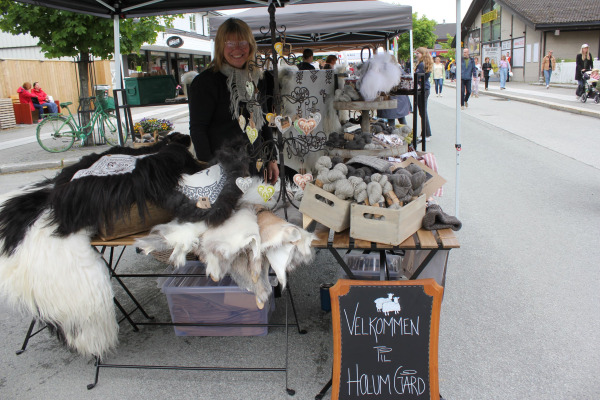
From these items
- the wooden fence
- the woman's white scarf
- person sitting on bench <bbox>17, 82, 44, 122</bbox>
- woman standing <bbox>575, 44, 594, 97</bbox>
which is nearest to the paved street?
the woman's white scarf

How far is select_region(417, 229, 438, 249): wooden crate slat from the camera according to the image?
2.15m

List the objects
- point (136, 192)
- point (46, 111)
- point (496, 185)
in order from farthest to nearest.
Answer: point (46, 111)
point (496, 185)
point (136, 192)

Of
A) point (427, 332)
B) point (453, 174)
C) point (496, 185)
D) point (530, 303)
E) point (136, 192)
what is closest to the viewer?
point (427, 332)

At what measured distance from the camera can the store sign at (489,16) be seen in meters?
33.4

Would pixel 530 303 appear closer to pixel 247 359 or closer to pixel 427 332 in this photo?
pixel 427 332

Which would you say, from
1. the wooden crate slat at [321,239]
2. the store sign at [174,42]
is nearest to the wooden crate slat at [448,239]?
the wooden crate slat at [321,239]

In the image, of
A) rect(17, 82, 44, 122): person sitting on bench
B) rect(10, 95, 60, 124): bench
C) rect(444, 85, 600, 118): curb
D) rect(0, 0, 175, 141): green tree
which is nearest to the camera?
rect(0, 0, 175, 141): green tree

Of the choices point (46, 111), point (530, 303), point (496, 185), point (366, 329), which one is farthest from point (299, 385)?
point (46, 111)

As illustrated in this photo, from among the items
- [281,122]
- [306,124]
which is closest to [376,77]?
[306,124]

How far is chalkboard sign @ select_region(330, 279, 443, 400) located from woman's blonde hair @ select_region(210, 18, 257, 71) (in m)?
1.74

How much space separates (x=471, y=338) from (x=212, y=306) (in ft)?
5.20

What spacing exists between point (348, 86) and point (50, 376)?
291 centimetres

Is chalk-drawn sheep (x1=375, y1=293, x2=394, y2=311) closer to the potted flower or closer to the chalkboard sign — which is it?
the chalkboard sign

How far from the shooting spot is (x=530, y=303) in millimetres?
3223
